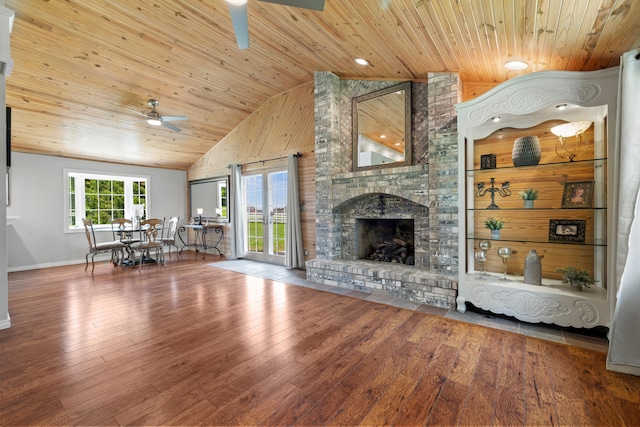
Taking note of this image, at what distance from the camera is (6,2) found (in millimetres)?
3117

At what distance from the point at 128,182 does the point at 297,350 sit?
285 inches

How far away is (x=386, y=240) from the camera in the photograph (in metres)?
4.75

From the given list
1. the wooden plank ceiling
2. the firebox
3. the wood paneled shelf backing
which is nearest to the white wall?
the wooden plank ceiling

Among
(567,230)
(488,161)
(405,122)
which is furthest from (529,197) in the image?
(405,122)

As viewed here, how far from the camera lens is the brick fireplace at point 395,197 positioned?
11.5 ft

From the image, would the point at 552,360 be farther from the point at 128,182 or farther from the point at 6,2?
the point at 128,182

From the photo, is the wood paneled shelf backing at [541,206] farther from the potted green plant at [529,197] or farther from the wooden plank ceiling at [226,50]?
the wooden plank ceiling at [226,50]

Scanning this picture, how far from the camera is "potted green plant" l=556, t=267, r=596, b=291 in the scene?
8.56ft

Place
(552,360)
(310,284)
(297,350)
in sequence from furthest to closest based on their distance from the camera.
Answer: (310,284)
(297,350)
(552,360)

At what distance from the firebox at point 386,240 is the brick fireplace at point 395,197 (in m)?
0.07

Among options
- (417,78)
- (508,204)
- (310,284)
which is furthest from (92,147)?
(508,204)

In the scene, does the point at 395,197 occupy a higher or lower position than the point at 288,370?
higher

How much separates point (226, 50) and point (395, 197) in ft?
11.2

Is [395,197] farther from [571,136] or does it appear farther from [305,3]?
[305,3]
